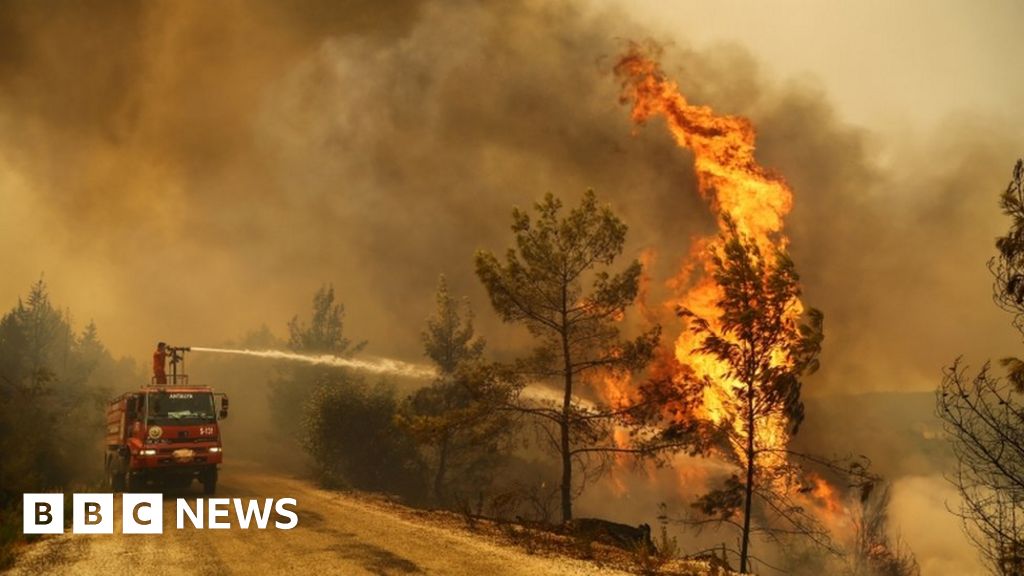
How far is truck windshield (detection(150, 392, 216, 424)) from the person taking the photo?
21.0m

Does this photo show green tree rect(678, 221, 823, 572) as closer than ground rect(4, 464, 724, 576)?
No

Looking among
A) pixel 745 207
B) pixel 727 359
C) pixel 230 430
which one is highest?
pixel 745 207

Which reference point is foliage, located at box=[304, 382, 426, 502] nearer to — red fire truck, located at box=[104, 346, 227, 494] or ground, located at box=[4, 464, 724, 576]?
red fire truck, located at box=[104, 346, 227, 494]

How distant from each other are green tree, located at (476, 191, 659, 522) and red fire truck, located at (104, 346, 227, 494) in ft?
32.4

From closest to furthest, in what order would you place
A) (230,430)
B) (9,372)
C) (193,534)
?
1. (193,534)
2. (9,372)
3. (230,430)

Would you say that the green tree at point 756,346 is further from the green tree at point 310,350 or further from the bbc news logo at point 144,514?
the green tree at point 310,350

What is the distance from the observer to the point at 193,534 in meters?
15.7

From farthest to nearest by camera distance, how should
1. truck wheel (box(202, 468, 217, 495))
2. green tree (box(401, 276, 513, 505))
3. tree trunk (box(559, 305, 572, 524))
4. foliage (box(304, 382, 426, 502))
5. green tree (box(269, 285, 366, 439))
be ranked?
1. green tree (box(269, 285, 366, 439))
2. foliage (box(304, 382, 426, 502))
3. green tree (box(401, 276, 513, 505))
4. truck wheel (box(202, 468, 217, 495))
5. tree trunk (box(559, 305, 572, 524))

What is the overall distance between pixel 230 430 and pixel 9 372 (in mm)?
24532

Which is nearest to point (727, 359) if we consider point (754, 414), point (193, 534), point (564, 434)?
point (754, 414)

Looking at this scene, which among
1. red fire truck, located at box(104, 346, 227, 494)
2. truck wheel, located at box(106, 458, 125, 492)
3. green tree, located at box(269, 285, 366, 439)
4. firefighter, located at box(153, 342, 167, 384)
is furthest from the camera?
green tree, located at box(269, 285, 366, 439)

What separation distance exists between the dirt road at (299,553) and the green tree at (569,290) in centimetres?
549

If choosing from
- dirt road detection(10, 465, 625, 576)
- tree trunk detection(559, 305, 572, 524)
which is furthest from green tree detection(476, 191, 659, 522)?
dirt road detection(10, 465, 625, 576)

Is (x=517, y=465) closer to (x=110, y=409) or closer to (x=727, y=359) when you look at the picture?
(x=110, y=409)
